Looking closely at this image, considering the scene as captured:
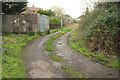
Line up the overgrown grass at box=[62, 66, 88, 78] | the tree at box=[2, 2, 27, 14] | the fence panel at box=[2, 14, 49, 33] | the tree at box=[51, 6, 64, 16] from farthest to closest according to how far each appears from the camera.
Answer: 1. the tree at box=[51, 6, 64, 16]
2. the fence panel at box=[2, 14, 49, 33]
3. the tree at box=[2, 2, 27, 14]
4. the overgrown grass at box=[62, 66, 88, 78]

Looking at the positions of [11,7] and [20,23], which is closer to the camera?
[11,7]

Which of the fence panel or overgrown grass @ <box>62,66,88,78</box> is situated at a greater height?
the fence panel

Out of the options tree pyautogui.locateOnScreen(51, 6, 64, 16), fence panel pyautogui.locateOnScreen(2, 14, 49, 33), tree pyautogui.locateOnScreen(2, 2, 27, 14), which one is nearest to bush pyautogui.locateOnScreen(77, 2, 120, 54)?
fence panel pyautogui.locateOnScreen(2, 14, 49, 33)

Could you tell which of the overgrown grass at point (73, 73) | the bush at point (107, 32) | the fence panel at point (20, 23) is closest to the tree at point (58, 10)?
the fence panel at point (20, 23)

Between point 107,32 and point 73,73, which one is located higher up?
point 107,32

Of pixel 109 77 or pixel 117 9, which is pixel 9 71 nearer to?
pixel 109 77

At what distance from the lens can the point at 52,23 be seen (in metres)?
26.6

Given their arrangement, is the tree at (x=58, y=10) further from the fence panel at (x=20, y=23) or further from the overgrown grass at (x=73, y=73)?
the overgrown grass at (x=73, y=73)

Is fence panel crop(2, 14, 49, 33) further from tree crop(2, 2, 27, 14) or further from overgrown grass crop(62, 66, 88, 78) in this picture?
overgrown grass crop(62, 66, 88, 78)

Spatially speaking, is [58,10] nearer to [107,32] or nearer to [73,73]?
[107,32]

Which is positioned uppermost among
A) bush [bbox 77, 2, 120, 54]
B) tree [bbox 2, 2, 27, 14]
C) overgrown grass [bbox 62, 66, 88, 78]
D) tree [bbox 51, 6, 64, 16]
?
tree [bbox 51, 6, 64, 16]

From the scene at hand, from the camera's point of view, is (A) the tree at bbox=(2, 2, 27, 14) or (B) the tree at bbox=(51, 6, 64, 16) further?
(B) the tree at bbox=(51, 6, 64, 16)

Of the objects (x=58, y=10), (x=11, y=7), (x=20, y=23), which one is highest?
(x=58, y=10)

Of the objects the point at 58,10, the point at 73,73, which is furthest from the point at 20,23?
the point at 58,10
